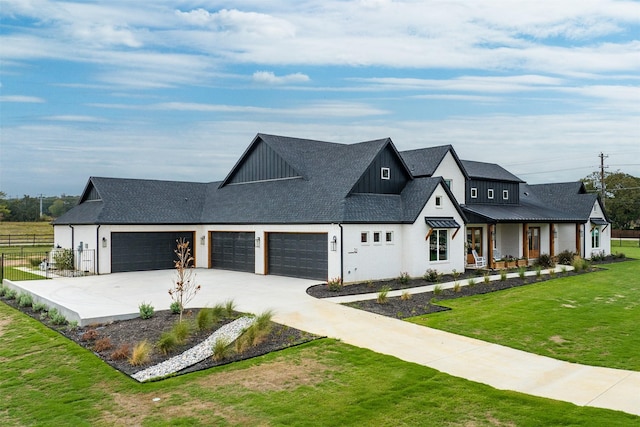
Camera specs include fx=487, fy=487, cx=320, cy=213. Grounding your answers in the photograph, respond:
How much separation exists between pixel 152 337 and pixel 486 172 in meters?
26.9

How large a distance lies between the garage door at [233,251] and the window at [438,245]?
30.2ft

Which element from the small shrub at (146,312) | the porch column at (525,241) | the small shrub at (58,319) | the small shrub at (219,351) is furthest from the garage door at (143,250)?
the porch column at (525,241)

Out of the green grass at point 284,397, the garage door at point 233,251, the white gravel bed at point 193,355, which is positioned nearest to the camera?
the green grass at point 284,397

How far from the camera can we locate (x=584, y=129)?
34094 mm

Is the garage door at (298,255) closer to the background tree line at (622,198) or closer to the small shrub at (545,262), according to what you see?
the small shrub at (545,262)

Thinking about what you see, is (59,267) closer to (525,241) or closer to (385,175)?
(385,175)

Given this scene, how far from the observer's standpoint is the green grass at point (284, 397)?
7.62m

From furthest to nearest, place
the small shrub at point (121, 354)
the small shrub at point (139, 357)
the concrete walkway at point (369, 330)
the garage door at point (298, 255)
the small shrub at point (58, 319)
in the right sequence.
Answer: the garage door at point (298, 255)
the small shrub at point (58, 319)
the small shrub at point (121, 354)
the small shrub at point (139, 357)
the concrete walkway at point (369, 330)

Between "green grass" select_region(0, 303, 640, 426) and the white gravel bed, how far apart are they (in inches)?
17.7

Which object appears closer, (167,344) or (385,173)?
(167,344)

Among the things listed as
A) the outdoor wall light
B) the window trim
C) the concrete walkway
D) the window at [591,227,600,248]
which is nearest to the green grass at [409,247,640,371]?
the concrete walkway

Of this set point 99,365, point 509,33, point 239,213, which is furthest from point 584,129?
point 99,365

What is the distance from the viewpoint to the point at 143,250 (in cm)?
2753

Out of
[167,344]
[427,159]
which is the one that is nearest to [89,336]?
[167,344]
